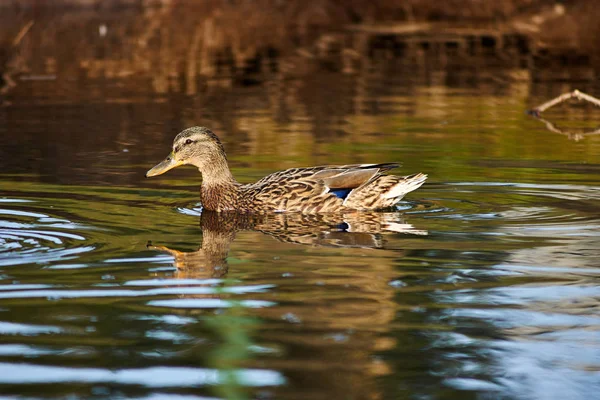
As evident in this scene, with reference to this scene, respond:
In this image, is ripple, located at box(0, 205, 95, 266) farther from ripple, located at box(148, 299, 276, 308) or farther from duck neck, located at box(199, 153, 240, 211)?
duck neck, located at box(199, 153, 240, 211)

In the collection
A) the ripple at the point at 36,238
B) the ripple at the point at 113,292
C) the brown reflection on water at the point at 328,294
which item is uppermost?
the ripple at the point at 36,238

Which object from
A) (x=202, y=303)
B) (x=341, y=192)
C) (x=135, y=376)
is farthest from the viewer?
(x=341, y=192)

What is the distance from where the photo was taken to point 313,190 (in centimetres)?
1045

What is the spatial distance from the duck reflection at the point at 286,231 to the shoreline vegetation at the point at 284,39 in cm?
1056

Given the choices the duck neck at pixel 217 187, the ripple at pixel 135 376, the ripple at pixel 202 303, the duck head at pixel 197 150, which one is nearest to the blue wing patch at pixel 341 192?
the duck neck at pixel 217 187

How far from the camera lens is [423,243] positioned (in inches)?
338

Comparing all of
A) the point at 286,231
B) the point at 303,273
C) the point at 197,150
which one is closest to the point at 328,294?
the point at 303,273

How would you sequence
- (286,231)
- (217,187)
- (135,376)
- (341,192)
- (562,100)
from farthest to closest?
(562,100)
(217,187)
(341,192)
(286,231)
(135,376)

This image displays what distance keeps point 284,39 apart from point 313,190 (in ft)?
74.0

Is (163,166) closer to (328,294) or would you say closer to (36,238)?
(36,238)

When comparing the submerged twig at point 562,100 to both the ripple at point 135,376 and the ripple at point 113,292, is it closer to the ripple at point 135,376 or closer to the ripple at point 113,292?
the ripple at point 113,292

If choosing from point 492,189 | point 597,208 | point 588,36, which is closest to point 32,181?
point 492,189

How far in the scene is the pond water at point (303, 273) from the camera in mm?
5133

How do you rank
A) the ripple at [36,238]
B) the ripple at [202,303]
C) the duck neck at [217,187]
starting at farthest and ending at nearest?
the duck neck at [217,187] < the ripple at [36,238] < the ripple at [202,303]
